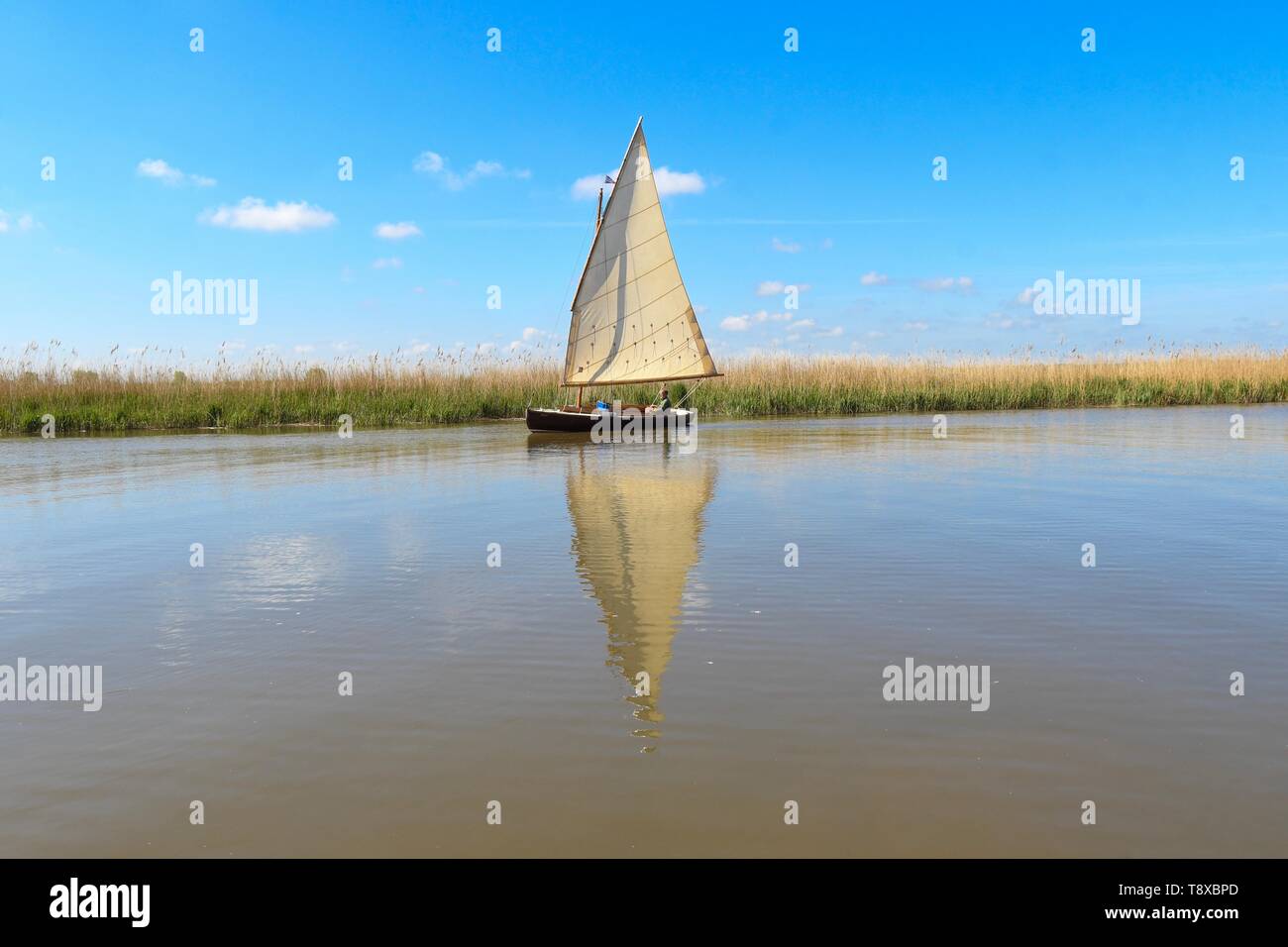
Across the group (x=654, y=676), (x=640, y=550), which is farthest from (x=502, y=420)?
(x=654, y=676)

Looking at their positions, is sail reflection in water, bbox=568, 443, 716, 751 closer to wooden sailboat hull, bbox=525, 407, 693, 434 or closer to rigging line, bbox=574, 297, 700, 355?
wooden sailboat hull, bbox=525, 407, 693, 434

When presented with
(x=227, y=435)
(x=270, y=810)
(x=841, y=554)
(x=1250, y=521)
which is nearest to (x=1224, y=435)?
(x=1250, y=521)

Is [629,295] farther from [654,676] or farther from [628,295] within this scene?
[654,676]

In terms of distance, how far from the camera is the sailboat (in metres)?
25.8

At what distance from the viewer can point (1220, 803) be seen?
10.9ft

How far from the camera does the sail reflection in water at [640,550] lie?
510 centimetres

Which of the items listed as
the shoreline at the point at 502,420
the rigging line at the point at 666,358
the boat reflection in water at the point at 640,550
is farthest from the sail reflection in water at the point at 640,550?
the shoreline at the point at 502,420

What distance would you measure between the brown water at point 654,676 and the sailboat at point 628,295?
50.4 feet

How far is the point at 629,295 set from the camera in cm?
2605

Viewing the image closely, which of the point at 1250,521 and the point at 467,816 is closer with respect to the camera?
the point at 467,816

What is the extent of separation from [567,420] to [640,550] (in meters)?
16.3
